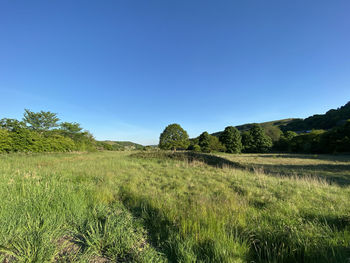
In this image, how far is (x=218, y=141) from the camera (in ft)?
→ 121

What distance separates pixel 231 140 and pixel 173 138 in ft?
72.7

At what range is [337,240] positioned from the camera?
191 centimetres

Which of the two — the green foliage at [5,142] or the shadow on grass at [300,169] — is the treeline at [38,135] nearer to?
the green foliage at [5,142]

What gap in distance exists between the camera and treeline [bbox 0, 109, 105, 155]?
16.0 meters

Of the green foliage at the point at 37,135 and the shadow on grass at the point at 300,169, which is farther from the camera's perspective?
the green foliage at the point at 37,135

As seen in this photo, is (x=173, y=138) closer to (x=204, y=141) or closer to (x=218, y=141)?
(x=204, y=141)

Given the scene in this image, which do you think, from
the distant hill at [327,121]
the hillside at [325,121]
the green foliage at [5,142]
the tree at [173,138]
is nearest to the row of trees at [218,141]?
the tree at [173,138]

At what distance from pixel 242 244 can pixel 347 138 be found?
154 feet

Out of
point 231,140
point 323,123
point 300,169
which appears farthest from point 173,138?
point 323,123

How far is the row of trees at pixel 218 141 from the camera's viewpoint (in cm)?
2819

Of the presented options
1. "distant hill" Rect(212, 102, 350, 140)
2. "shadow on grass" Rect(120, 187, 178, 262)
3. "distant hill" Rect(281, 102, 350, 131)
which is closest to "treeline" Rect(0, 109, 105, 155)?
"shadow on grass" Rect(120, 187, 178, 262)

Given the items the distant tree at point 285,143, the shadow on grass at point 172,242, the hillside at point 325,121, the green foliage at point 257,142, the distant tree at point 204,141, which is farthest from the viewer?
the hillside at point 325,121

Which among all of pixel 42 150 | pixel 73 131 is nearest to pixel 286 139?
pixel 42 150

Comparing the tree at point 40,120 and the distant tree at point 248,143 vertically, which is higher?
the tree at point 40,120
